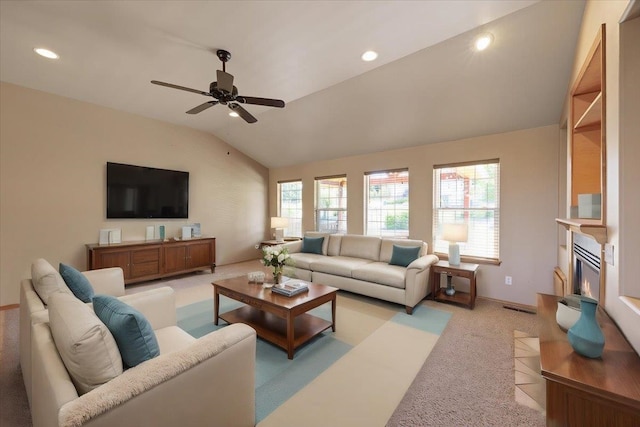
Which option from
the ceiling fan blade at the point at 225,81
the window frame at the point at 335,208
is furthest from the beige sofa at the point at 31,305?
the window frame at the point at 335,208

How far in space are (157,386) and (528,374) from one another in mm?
2633

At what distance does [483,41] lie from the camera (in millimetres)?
2604

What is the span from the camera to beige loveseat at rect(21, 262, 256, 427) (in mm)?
924

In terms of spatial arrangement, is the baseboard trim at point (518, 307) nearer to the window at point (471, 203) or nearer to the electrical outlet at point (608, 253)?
the window at point (471, 203)

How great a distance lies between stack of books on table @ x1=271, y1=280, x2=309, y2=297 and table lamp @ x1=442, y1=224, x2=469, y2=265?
222 centimetres

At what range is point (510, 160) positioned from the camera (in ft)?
12.1

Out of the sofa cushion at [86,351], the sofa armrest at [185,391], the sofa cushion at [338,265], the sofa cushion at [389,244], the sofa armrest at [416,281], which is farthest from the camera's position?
the sofa cushion at [389,244]

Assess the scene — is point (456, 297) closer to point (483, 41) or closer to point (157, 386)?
point (483, 41)

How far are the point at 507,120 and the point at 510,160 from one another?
55 cm

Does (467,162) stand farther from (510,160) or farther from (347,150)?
(347,150)

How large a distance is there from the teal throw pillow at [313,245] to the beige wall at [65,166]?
2292mm

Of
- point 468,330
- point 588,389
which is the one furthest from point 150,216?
point 588,389

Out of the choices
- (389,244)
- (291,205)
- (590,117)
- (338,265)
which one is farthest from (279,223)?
(590,117)

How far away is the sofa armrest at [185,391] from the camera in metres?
0.91
